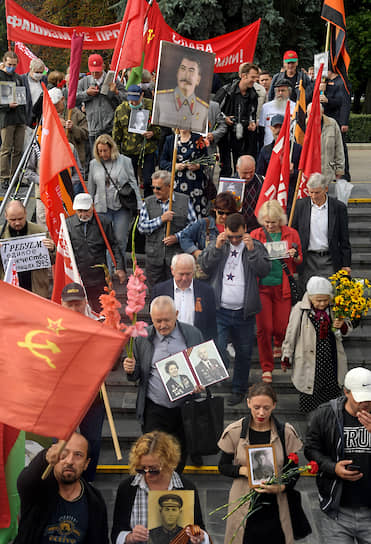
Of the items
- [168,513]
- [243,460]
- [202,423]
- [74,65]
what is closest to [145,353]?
[202,423]

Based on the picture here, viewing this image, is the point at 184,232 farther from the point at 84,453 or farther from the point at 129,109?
the point at 84,453

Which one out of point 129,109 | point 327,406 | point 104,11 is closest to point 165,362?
point 327,406

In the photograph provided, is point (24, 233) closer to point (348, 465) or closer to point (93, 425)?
point (93, 425)

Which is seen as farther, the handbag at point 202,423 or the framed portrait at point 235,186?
the framed portrait at point 235,186

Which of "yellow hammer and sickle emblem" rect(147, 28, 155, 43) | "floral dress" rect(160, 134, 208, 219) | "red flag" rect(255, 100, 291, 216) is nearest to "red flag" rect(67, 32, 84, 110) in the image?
"floral dress" rect(160, 134, 208, 219)

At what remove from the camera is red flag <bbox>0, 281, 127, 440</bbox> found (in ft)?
15.3

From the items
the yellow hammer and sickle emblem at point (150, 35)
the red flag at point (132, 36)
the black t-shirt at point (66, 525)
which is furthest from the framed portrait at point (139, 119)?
the black t-shirt at point (66, 525)

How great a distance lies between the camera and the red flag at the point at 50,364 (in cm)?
466

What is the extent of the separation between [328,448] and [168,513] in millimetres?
1389

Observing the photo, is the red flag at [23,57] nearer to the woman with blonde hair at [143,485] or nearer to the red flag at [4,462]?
the red flag at [4,462]

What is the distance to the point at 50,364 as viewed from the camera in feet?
15.6

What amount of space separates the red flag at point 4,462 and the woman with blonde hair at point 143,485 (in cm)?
113

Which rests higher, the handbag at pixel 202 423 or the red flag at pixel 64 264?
the red flag at pixel 64 264

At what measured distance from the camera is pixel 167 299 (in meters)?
6.96
